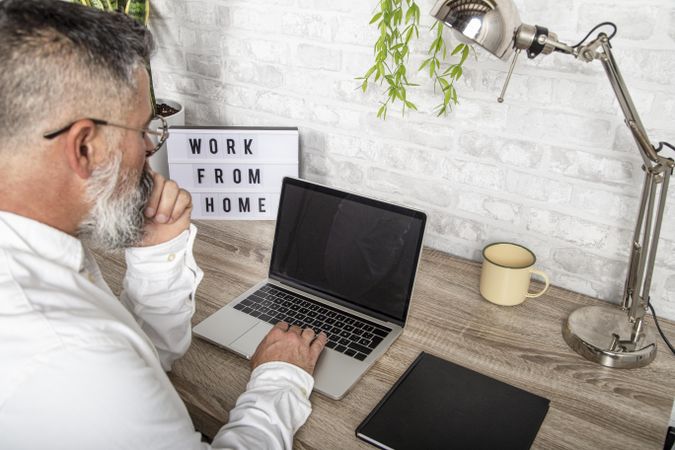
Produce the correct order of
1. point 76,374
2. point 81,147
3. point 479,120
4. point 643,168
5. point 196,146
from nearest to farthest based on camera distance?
point 76,374 → point 81,147 → point 643,168 → point 479,120 → point 196,146

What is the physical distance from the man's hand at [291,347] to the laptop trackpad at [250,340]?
4 centimetres

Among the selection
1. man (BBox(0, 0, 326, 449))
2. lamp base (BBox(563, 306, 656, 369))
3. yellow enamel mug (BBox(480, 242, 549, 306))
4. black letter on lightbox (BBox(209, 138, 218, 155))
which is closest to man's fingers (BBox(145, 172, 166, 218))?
man (BBox(0, 0, 326, 449))

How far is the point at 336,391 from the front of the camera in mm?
1015

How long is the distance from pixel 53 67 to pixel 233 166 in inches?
33.8

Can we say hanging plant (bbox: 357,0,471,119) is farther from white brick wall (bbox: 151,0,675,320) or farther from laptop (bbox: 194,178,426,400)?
laptop (bbox: 194,178,426,400)

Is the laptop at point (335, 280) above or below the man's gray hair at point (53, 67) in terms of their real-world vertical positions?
Answer: below

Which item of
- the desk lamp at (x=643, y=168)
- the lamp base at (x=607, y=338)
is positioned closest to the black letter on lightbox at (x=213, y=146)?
the desk lamp at (x=643, y=168)

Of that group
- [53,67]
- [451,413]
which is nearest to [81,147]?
[53,67]

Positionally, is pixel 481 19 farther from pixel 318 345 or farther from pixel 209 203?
pixel 209 203

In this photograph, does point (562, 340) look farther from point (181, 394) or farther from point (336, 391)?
point (181, 394)

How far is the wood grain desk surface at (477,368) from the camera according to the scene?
958mm

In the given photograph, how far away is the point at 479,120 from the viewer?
4.32 feet

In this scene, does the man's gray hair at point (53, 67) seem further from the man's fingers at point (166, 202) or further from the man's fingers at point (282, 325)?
the man's fingers at point (282, 325)

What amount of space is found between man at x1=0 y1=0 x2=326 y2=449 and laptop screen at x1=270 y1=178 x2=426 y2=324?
31 centimetres
